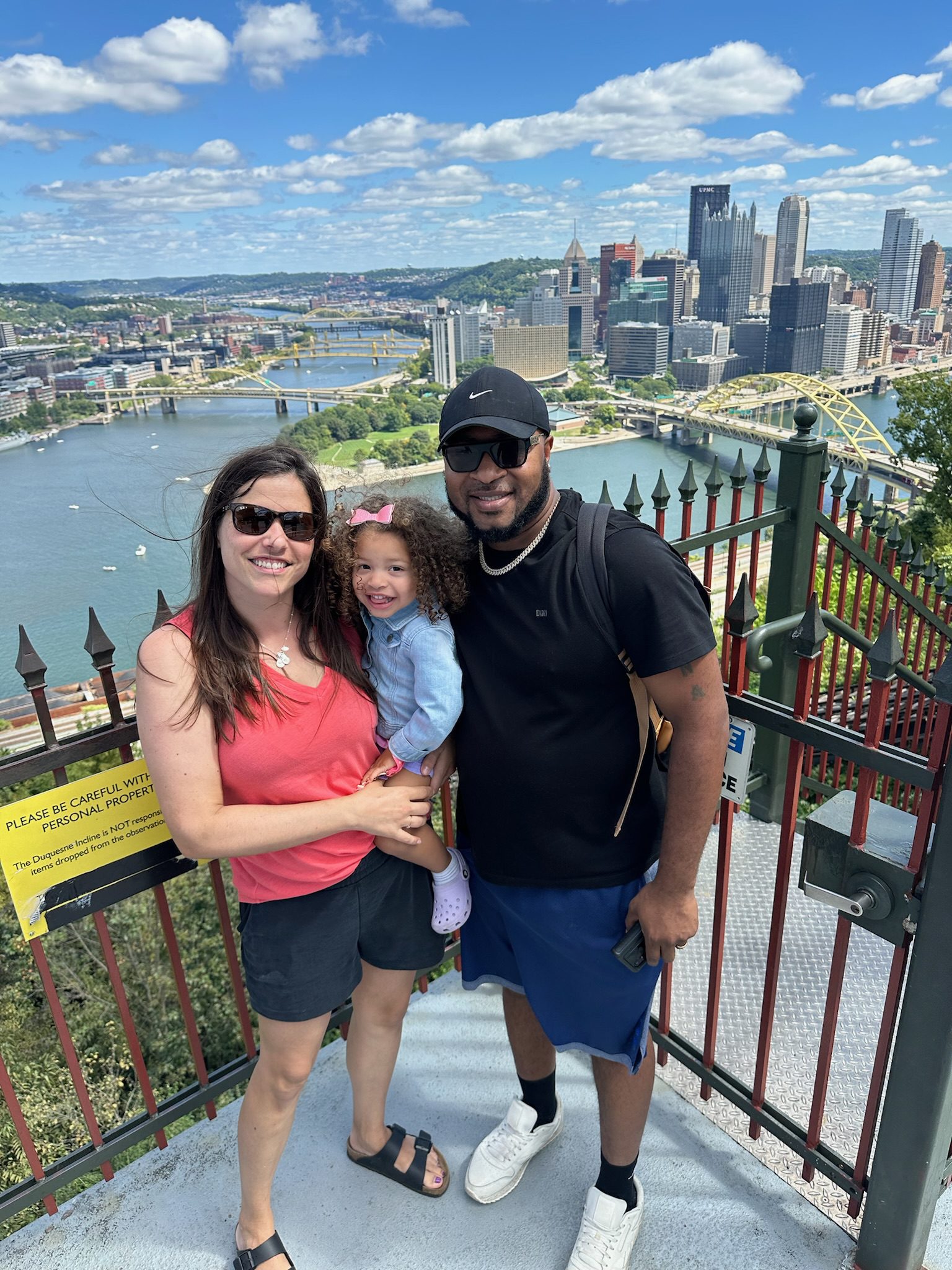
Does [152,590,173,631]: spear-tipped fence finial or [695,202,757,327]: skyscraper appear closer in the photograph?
[152,590,173,631]: spear-tipped fence finial

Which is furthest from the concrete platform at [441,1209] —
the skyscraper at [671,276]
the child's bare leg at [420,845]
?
the skyscraper at [671,276]

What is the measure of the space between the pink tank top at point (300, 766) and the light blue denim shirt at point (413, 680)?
0.05 m

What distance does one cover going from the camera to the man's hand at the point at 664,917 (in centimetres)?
152

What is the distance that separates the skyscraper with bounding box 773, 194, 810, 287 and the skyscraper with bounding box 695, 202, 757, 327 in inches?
158

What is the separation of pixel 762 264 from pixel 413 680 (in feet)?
458

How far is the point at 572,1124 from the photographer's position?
2.06 metres

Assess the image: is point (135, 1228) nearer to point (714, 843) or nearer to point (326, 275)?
point (714, 843)

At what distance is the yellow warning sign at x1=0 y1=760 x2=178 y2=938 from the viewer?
157 centimetres

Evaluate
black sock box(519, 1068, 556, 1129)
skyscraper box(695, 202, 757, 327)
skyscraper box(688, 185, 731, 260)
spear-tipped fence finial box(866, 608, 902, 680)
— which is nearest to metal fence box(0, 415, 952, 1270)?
spear-tipped fence finial box(866, 608, 902, 680)

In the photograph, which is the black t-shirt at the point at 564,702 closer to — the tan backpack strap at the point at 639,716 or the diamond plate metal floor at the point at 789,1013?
the tan backpack strap at the point at 639,716

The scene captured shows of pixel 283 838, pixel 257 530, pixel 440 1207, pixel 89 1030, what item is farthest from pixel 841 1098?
pixel 89 1030

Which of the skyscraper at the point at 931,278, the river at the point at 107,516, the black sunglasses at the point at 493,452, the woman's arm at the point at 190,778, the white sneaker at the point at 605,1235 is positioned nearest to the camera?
the woman's arm at the point at 190,778

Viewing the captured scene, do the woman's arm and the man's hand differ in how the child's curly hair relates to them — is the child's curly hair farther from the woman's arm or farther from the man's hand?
the man's hand

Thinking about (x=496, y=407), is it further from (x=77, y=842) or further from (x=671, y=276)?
(x=671, y=276)
